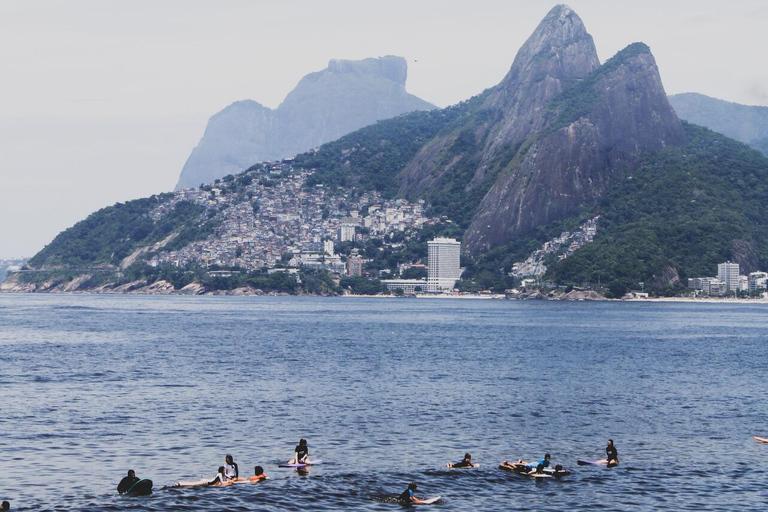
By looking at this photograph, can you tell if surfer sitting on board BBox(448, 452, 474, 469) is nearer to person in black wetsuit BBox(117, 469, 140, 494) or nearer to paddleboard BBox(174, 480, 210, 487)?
paddleboard BBox(174, 480, 210, 487)

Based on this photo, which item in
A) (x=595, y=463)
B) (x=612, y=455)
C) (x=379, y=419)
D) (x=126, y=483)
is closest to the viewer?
(x=126, y=483)

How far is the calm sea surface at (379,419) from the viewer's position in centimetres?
4341

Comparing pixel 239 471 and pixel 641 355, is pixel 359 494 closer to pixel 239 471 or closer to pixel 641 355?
pixel 239 471

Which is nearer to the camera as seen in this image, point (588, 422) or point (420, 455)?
point (420, 455)

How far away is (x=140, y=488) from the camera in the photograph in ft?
138

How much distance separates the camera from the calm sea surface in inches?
1709

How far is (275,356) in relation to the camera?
328 feet

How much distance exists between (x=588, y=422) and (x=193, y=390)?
2892 centimetres

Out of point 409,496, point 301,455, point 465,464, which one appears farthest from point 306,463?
point 409,496

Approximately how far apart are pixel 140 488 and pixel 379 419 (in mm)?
21392

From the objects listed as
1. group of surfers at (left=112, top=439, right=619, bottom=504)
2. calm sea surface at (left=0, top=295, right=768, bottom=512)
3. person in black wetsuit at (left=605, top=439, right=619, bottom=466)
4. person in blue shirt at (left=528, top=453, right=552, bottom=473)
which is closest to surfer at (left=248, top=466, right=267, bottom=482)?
group of surfers at (left=112, top=439, right=619, bottom=504)

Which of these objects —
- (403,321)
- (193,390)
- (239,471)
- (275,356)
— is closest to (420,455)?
(239,471)

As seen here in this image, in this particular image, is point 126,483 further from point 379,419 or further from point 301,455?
point 379,419

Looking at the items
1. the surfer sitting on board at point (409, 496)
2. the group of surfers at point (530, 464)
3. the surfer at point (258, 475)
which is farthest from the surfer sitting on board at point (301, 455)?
the surfer sitting on board at point (409, 496)
